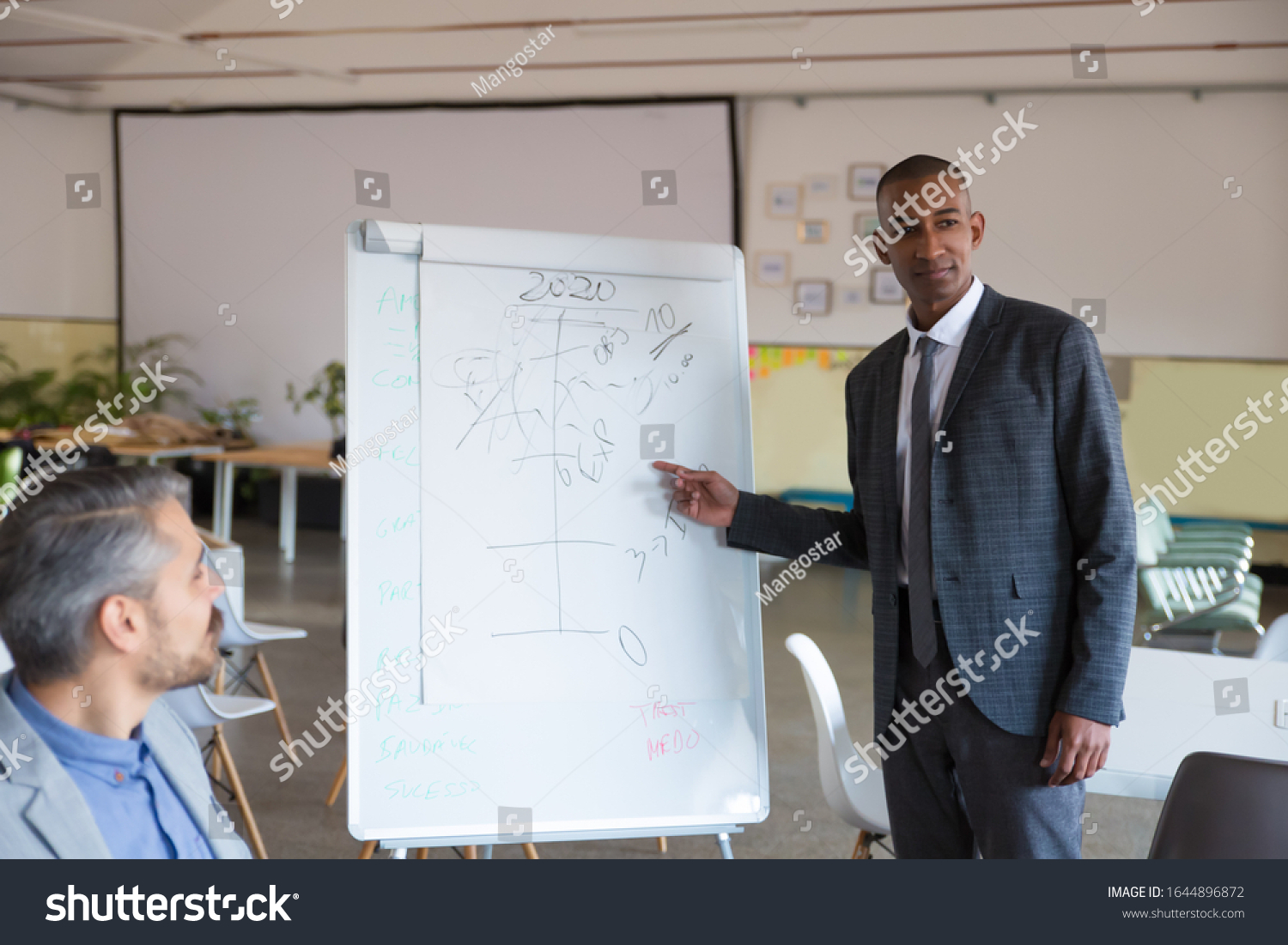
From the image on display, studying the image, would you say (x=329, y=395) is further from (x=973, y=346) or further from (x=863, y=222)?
(x=973, y=346)

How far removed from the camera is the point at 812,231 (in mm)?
7773

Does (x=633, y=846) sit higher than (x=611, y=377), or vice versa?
(x=611, y=377)

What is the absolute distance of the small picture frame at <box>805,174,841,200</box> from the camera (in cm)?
770

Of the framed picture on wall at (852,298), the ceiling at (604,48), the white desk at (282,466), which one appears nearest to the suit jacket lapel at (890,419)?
the white desk at (282,466)

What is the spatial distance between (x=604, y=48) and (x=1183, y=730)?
23.3 feet

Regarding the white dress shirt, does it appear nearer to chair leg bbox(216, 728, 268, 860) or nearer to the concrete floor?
the concrete floor

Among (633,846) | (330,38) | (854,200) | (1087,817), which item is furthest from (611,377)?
(330,38)

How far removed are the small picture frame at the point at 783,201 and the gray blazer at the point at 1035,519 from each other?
20.5 ft

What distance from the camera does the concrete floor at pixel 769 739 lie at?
3270 mm

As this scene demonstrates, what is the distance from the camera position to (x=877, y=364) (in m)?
2.03

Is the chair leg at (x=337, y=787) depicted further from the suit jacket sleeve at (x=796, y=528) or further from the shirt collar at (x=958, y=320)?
the shirt collar at (x=958, y=320)

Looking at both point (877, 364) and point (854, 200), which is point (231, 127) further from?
point (877, 364)

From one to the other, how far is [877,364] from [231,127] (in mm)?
8684

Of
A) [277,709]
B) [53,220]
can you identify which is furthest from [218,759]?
[53,220]
